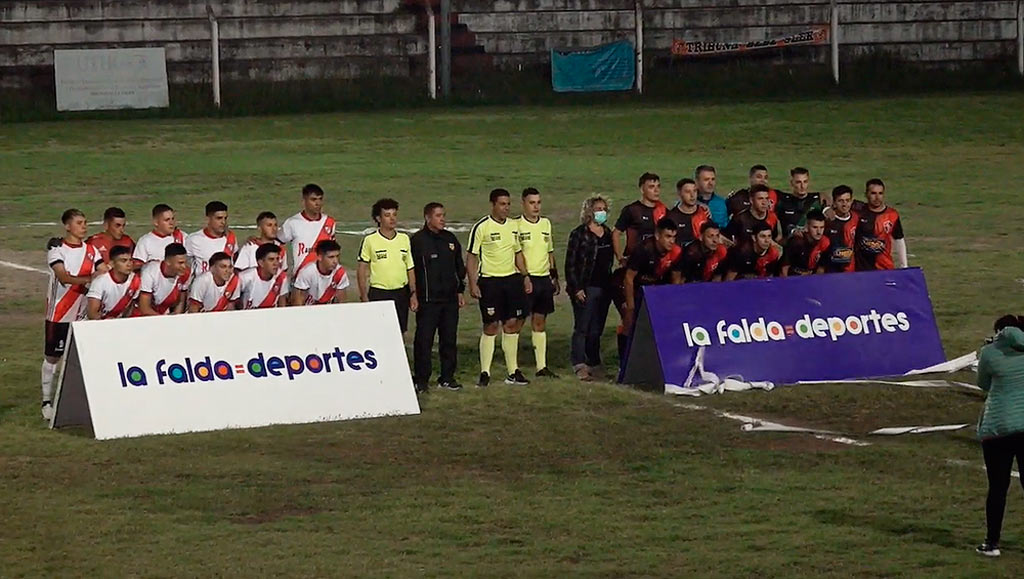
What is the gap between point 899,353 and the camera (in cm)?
1877

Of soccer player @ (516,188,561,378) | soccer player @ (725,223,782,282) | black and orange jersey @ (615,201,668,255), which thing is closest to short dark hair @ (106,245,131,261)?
soccer player @ (516,188,561,378)

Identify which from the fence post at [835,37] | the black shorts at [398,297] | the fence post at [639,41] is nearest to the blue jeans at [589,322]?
the black shorts at [398,297]

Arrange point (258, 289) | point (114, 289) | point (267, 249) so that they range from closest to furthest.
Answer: point (114, 289) → point (267, 249) → point (258, 289)

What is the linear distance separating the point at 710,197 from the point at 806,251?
1212 mm

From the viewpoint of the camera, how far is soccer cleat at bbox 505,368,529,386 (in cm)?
1841

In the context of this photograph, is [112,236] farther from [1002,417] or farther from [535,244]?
[1002,417]

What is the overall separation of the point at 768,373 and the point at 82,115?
82.0ft

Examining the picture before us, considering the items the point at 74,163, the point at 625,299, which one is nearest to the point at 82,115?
the point at 74,163

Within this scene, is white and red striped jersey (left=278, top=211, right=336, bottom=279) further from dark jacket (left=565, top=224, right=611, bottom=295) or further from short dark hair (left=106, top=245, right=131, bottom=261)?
dark jacket (left=565, top=224, right=611, bottom=295)

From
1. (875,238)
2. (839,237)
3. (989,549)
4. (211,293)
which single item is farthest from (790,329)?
(989,549)

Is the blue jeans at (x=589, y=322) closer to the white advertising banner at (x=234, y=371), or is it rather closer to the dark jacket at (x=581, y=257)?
the dark jacket at (x=581, y=257)

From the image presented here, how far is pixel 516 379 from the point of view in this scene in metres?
18.5

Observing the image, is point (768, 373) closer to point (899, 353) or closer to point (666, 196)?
point (899, 353)

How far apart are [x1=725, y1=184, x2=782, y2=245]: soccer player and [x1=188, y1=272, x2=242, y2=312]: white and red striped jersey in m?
5.03
